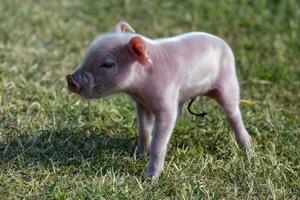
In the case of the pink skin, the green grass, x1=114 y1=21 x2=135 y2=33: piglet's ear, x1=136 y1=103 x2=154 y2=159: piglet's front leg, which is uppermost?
x1=114 y1=21 x2=135 y2=33: piglet's ear

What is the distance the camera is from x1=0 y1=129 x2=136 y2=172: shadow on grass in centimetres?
408

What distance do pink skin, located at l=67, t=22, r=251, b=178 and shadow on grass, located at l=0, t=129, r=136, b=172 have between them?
0.19 metres

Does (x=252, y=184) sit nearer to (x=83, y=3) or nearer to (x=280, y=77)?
(x=280, y=77)

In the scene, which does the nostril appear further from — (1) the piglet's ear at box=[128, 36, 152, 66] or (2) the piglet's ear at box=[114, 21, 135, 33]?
(2) the piglet's ear at box=[114, 21, 135, 33]

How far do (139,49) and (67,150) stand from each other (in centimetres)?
91

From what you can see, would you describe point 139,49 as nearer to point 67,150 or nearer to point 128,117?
point 67,150

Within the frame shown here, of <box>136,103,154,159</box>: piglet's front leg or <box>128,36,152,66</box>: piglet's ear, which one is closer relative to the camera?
<box>128,36,152,66</box>: piglet's ear

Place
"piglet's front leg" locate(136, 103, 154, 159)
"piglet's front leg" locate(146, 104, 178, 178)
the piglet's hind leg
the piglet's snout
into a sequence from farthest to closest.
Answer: the piglet's hind leg < "piglet's front leg" locate(136, 103, 154, 159) < "piglet's front leg" locate(146, 104, 178, 178) < the piglet's snout

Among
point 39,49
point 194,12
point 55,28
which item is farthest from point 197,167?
point 194,12

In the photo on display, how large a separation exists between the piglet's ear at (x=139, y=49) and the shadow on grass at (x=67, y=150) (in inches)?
26.3

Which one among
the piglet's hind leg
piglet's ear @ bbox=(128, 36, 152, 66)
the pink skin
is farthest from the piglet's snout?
the piglet's hind leg

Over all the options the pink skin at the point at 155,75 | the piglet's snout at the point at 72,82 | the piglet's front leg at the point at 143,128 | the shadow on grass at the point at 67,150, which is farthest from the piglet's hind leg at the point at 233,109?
the piglet's snout at the point at 72,82

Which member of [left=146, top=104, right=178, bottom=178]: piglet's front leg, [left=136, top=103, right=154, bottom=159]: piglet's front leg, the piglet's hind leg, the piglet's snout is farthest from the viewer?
the piglet's hind leg

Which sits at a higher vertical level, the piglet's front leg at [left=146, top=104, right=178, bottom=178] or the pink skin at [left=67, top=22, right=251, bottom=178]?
the pink skin at [left=67, top=22, right=251, bottom=178]
